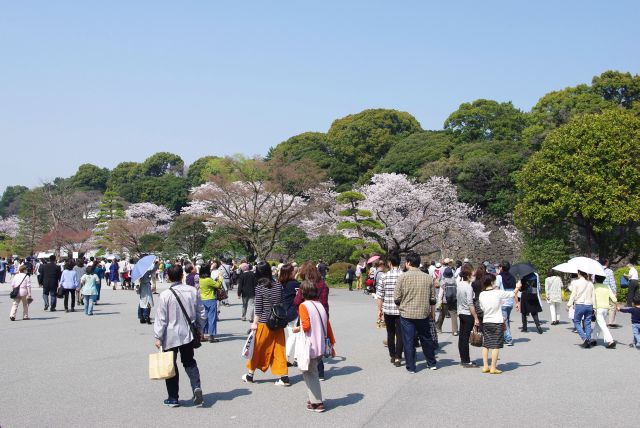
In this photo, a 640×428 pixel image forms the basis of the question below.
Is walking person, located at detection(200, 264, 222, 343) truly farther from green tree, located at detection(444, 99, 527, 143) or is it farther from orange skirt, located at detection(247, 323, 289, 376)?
green tree, located at detection(444, 99, 527, 143)

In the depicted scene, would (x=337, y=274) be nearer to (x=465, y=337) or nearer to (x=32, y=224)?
(x=465, y=337)

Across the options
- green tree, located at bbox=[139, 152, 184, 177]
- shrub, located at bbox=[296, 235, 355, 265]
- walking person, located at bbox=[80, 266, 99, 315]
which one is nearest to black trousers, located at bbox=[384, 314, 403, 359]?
walking person, located at bbox=[80, 266, 99, 315]

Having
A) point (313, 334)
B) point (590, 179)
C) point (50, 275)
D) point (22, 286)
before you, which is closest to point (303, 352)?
point (313, 334)

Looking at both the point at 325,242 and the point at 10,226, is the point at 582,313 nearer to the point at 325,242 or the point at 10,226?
the point at 325,242

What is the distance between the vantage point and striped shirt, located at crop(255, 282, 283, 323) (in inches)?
302

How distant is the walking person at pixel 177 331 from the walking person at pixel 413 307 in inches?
125

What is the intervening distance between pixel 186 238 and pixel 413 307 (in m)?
31.3

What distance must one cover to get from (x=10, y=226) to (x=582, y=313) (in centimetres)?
8129

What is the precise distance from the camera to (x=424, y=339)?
8.67 meters

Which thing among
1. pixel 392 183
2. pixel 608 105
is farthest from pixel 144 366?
pixel 608 105

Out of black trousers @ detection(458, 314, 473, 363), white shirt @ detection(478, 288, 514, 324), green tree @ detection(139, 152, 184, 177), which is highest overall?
green tree @ detection(139, 152, 184, 177)

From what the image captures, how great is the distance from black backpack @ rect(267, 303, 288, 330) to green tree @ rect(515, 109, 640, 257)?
21172mm

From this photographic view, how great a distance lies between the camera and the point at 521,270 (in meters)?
13.3

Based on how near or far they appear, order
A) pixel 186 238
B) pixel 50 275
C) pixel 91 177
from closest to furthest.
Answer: pixel 50 275, pixel 186 238, pixel 91 177
